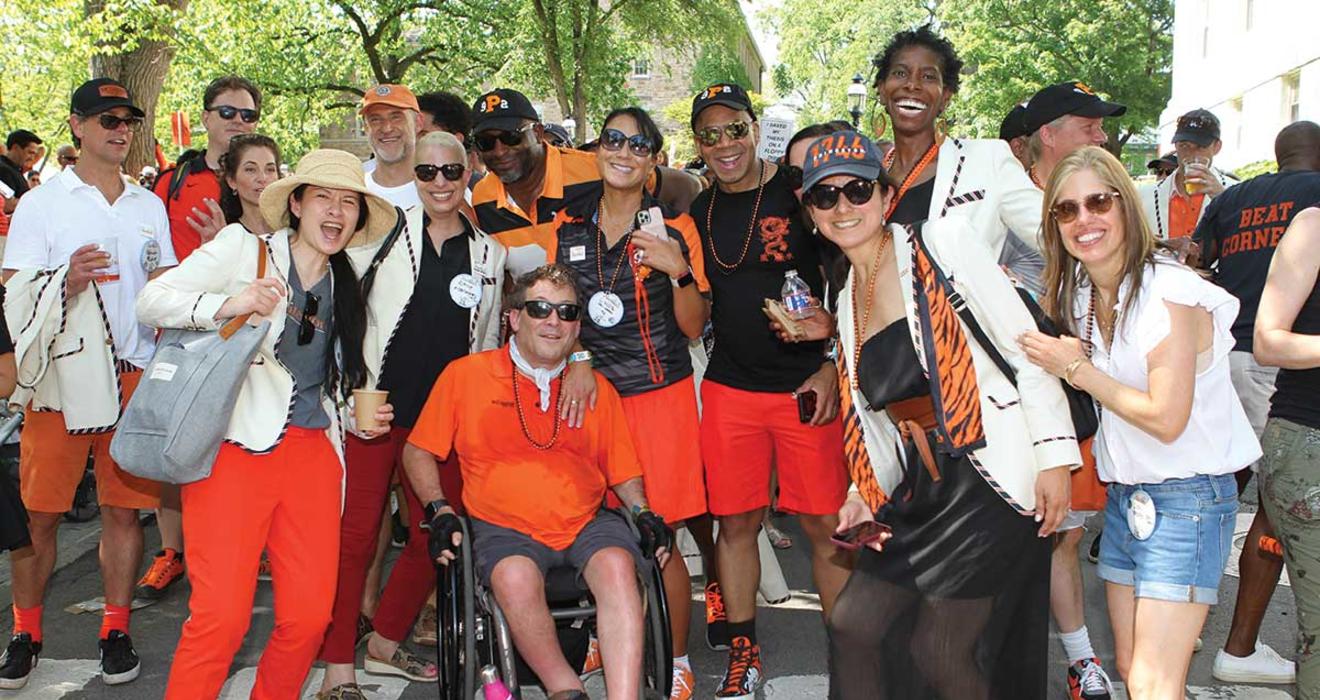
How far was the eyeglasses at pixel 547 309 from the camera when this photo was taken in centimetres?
376

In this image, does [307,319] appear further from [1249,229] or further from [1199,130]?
[1199,130]

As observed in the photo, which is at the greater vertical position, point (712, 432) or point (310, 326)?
point (310, 326)

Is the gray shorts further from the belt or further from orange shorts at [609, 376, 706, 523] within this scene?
the belt

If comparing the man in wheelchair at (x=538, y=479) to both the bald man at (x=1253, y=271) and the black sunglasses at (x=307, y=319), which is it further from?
the bald man at (x=1253, y=271)

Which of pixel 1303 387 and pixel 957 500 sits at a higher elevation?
pixel 1303 387

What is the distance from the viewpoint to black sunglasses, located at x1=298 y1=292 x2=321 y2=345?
136 inches

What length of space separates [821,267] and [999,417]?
4.88 ft

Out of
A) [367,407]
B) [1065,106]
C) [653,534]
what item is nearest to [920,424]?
[653,534]

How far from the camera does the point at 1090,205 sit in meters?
2.90

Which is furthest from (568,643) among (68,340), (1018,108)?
(1018,108)

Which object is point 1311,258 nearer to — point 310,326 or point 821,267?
point 821,267

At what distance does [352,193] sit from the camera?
142 inches

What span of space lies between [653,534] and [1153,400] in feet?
5.35

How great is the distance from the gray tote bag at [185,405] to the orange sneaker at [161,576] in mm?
2440
